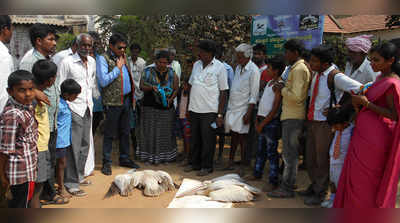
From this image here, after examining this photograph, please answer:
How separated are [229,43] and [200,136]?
3.94 metres

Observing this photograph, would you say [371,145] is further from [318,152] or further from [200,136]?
[200,136]

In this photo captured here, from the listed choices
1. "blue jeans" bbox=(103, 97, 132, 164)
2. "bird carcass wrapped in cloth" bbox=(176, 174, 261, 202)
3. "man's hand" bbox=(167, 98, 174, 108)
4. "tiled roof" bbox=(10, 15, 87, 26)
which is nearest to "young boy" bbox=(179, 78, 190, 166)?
"man's hand" bbox=(167, 98, 174, 108)

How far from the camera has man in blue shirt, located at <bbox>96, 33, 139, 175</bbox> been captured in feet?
13.8

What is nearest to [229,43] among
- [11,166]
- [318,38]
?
[318,38]

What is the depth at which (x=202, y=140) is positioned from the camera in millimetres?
4508

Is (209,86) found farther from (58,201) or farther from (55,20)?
(55,20)

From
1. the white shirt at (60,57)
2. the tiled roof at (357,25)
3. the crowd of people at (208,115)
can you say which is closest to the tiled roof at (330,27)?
the tiled roof at (357,25)

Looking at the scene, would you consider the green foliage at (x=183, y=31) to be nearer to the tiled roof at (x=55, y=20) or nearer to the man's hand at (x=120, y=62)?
the man's hand at (x=120, y=62)

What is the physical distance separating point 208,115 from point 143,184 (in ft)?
4.40

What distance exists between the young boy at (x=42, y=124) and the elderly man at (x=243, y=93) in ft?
7.91

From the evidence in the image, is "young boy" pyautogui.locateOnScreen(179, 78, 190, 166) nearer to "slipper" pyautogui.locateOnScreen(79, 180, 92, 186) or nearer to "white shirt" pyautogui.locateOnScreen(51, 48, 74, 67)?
"slipper" pyautogui.locateOnScreen(79, 180, 92, 186)

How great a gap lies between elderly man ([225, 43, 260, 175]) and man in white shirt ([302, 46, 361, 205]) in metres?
0.93

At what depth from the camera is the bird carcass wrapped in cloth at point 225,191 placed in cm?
334

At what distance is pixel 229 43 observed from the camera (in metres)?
7.83
